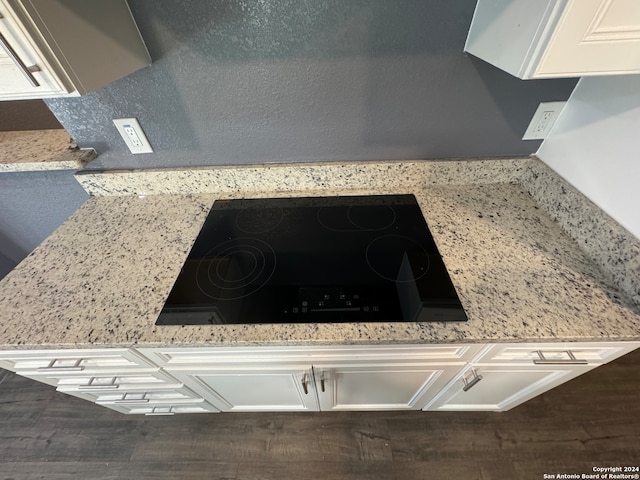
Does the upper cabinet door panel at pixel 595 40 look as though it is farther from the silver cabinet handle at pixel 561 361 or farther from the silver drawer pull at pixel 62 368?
the silver drawer pull at pixel 62 368

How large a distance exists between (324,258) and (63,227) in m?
0.98

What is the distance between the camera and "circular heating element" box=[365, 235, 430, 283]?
83cm

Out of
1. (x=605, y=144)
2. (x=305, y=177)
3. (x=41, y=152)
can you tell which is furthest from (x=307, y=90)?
(x=41, y=152)

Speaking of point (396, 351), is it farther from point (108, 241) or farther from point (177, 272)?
point (108, 241)

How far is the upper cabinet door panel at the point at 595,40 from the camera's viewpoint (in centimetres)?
49

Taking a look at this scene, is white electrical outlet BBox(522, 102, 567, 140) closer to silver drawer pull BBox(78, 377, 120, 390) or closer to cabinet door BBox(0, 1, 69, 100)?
cabinet door BBox(0, 1, 69, 100)

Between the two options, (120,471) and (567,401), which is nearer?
(120,471)

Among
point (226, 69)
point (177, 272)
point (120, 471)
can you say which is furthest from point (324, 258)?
point (120, 471)

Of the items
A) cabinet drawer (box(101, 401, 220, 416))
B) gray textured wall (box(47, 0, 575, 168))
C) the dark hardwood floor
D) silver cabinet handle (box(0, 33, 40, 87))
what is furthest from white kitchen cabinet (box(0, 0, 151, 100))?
the dark hardwood floor

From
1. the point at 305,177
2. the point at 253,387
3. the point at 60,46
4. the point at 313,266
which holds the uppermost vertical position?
the point at 305,177

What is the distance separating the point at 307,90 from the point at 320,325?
2.40ft

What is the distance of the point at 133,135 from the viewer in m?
0.99

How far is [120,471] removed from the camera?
124 centimetres

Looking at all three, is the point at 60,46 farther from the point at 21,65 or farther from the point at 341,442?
the point at 341,442
